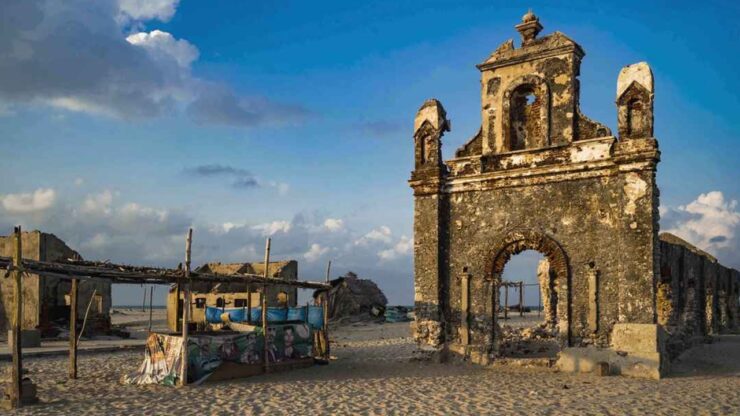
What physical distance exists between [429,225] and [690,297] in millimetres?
10823

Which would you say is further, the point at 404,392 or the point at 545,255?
the point at 545,255

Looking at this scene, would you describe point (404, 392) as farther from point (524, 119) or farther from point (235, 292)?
point (235, 292)

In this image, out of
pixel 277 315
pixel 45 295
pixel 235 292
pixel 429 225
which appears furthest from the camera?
pixel 235 292

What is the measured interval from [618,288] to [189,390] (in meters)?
10.0

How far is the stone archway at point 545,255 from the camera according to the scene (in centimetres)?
1602

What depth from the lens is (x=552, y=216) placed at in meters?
16.4

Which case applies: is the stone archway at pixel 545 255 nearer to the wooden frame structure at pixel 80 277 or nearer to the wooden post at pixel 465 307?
the wooden post at pixel 465 307

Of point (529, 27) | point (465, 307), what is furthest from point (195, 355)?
point (529, 27)

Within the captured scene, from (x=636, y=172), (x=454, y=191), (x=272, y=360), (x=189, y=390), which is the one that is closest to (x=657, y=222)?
(x=636, y=172)

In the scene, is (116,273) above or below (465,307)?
above

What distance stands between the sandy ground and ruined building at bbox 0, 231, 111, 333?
10945 millimetres

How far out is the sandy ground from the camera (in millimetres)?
11312

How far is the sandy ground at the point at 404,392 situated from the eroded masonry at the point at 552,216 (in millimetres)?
1113

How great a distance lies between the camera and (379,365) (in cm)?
1794
